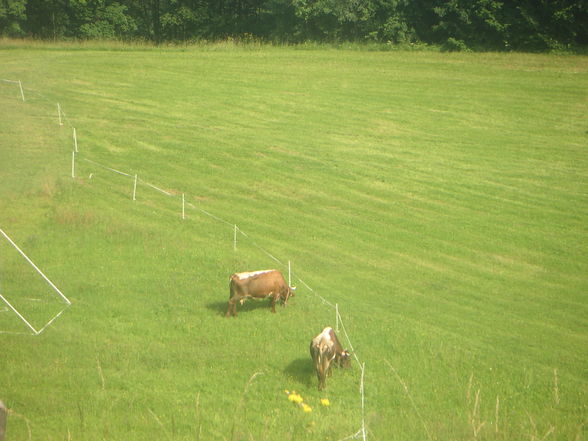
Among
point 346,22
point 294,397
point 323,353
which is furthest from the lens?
point 346,22

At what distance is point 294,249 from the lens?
22.7 metres

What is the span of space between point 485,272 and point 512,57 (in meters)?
35.5

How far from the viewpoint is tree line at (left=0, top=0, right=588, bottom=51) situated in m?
55.6

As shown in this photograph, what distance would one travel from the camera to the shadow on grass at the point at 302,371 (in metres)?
13.9

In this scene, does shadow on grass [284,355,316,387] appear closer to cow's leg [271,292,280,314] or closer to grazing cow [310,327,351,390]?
grazing cow [310,327,351,390]

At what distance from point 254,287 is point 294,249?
231 inches

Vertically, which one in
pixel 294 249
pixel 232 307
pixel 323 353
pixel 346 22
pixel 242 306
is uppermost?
pixel 346 22

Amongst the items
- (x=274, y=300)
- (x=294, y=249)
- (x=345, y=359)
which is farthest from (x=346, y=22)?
(x=345, y=359)

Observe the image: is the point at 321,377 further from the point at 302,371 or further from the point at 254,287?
the point at 254,287

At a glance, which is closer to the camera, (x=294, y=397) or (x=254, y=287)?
(x=294, y=397)

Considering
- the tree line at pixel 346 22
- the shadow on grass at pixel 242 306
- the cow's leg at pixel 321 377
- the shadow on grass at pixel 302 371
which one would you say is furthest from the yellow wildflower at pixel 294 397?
the tree line at pixel 346 22

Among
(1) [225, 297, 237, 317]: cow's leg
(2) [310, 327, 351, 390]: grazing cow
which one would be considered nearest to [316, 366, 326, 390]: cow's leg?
(2) [310, 327, 351, 390]: grazing cow

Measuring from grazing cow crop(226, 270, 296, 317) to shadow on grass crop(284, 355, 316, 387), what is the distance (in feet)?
8.67

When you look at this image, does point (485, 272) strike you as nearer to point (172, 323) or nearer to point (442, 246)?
point (442, 246)
